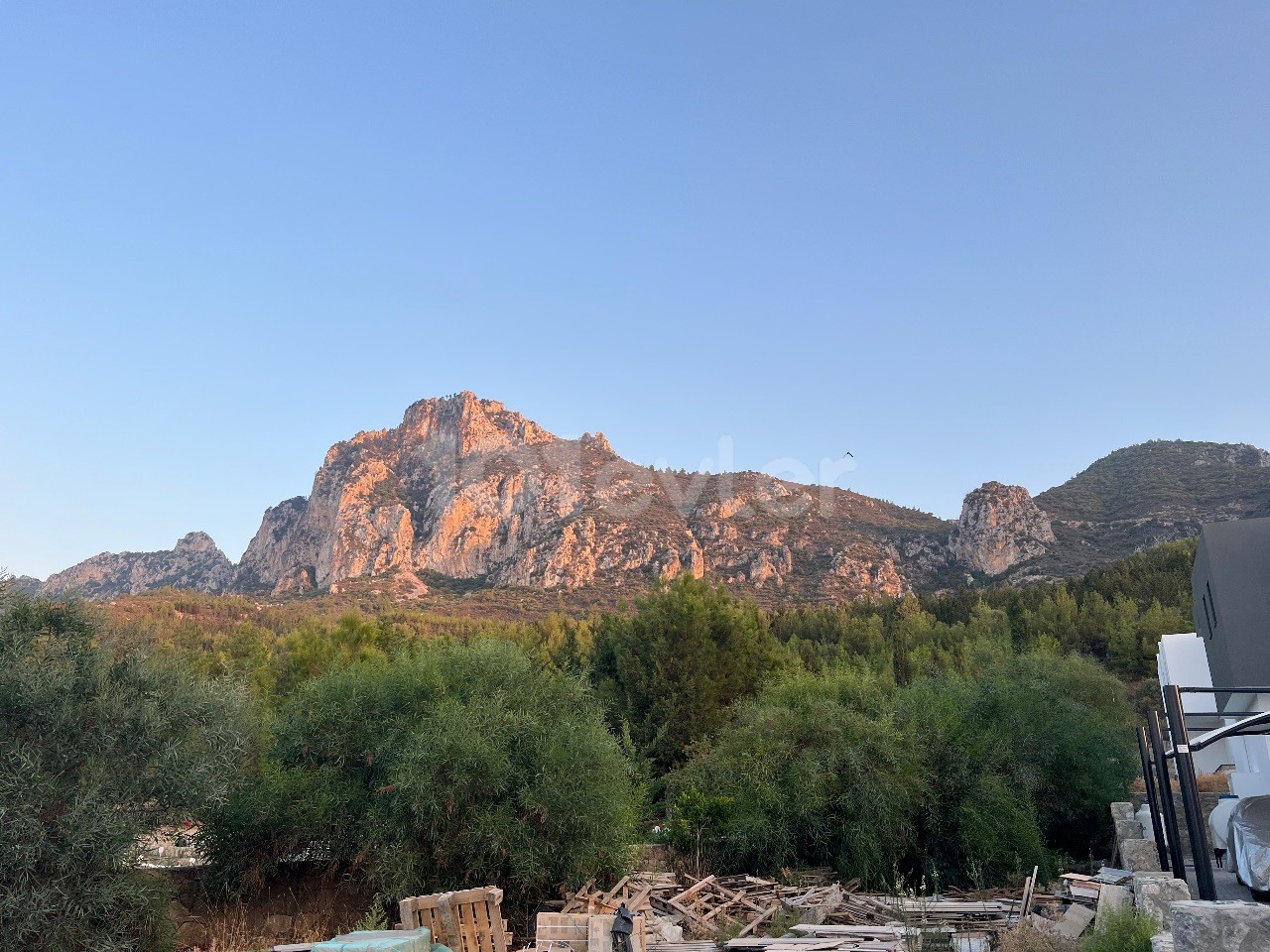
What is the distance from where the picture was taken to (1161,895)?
8602 mm

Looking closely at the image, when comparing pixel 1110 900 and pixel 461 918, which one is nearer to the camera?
pixel 1110 900

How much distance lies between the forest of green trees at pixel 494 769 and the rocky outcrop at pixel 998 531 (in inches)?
1933

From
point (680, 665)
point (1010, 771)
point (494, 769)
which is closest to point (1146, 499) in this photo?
point (680, 665)

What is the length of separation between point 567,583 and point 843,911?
7006 cm

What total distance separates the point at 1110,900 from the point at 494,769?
28.1ft

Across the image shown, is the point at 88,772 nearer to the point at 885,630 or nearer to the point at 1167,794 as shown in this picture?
the point at 1167,794

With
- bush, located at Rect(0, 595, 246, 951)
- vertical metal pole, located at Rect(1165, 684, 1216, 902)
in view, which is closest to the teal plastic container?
bush, located at Rect(0, 595, 246, 951)

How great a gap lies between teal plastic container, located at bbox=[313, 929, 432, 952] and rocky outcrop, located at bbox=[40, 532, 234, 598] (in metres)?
112

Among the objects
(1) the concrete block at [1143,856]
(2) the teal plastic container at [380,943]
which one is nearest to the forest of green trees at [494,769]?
(1) the concrete block at [1143,856]

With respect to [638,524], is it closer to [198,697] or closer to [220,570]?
[220,570]

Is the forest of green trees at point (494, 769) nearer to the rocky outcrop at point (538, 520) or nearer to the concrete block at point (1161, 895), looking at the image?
the concrete block at point (1161, 895)

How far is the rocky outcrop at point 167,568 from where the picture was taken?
113438 millimetres

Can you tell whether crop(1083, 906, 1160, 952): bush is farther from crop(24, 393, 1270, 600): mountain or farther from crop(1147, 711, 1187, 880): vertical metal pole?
crop(24, 393, 1270, 600): mountain

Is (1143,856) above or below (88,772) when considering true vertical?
below
